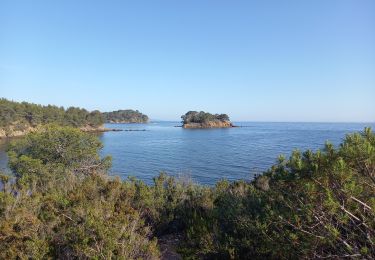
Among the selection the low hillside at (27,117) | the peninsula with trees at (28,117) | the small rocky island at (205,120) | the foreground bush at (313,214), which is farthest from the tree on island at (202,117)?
the foreground bush at (313,214)

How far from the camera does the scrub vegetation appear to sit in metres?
4.98

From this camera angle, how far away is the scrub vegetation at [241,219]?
16.3ft

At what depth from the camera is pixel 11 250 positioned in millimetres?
6211

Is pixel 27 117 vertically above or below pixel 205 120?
above

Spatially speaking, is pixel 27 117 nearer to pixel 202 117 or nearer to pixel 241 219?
pixel 202 117

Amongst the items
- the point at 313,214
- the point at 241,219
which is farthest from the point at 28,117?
the point at 313,214

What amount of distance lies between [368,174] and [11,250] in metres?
6.46

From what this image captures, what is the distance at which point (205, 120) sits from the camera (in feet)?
464

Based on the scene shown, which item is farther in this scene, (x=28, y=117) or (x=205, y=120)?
(x=205, y=120)

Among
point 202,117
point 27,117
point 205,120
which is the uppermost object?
point 202,117

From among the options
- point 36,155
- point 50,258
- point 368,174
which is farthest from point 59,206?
point 36,155

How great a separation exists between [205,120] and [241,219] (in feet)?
441

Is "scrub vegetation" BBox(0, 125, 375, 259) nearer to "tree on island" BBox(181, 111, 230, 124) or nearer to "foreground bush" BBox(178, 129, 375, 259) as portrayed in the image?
"foreground bush" BBox(178, 129, 375, 259)

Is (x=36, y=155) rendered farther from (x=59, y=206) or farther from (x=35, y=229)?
(x=35, y=229)
